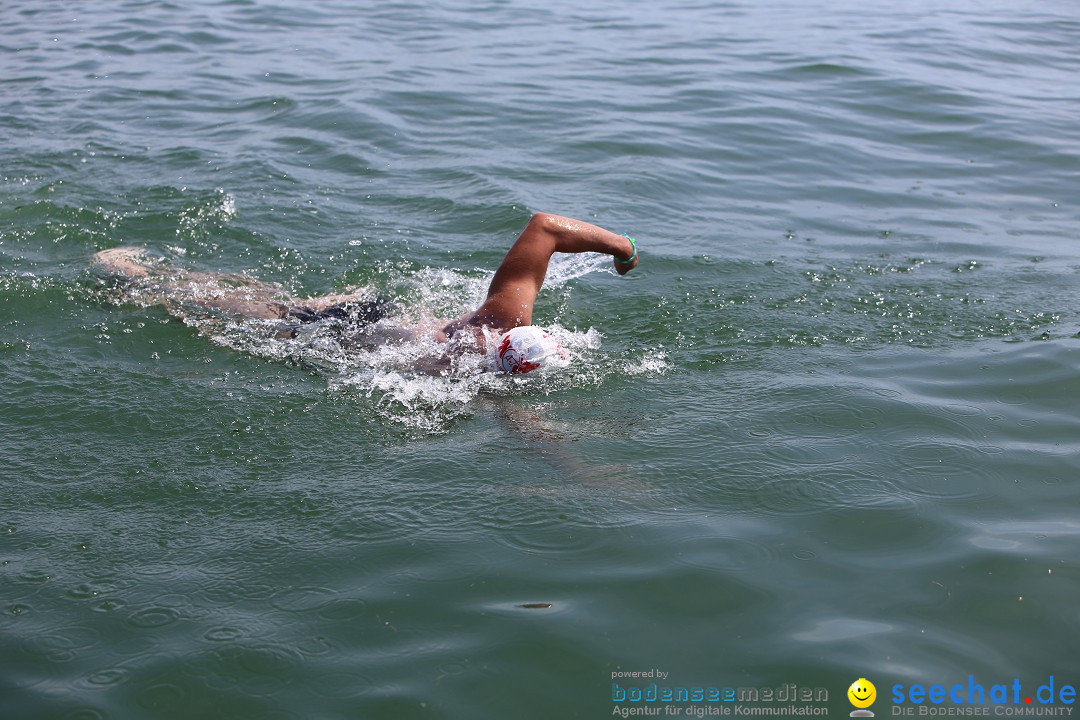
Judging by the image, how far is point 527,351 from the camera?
580cm

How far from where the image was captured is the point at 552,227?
5.97m

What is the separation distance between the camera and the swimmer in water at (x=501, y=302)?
589 cm

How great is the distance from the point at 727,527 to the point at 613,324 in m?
2.66

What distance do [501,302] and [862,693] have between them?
3309 millimetres

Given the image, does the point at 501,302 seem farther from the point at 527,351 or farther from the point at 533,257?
the point at 527,351

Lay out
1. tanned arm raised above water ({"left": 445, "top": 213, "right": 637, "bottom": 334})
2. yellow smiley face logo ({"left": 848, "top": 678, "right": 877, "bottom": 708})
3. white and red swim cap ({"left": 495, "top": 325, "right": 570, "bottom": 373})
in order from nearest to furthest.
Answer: yellow smiley face logo ({"left": 848, "top": 678, "right": 877, "bottom": 708}) → white and red swim cap ({"left": 495, "top": 325, "right": 570, "bottom": 373}) → tanned arm raised above water ({"left": 445, "top": 213, "right": 637, "bottom": 334})

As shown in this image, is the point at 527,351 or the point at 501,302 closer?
the point at 527,351

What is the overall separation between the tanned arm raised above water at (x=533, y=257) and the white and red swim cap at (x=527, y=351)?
264 millimetres

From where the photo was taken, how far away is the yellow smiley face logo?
357cm

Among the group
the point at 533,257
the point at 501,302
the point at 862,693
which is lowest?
the point at 862,693

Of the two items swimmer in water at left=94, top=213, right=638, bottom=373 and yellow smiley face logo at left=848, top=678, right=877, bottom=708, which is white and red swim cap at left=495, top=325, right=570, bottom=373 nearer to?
swimmer in water at left=94, top=213, right=638, bottom=373

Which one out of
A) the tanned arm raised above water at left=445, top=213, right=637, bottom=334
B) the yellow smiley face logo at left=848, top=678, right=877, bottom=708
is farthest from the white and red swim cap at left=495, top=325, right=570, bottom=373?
the yellow smiley face logo at left=848, top=678, right=877, bottom=708

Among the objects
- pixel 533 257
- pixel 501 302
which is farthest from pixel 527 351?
pixel 533 257

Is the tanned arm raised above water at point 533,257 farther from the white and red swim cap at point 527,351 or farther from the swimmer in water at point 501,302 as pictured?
the white and red swim cap at point 527,351
